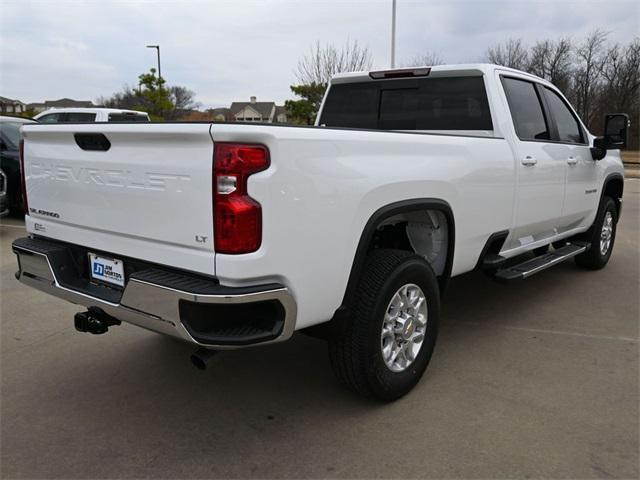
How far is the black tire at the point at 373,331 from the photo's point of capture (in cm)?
287

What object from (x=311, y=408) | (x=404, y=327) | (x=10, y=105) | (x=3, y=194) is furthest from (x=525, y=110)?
(x=10, y=105)

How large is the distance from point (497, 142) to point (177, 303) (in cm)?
258

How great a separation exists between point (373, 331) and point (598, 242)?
13.8 feet

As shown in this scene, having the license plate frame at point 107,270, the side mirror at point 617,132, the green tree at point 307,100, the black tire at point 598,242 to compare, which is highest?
the green tree at point 307,100

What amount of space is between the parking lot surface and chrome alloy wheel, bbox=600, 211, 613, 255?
174 centimetres

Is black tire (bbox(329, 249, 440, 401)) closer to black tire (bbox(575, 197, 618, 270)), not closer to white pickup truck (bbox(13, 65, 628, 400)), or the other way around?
white pickup truck (bbox(13, 65, 628, 400))

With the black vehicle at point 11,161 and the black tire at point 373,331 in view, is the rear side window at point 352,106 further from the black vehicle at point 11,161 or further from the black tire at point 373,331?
the black vehicle at point 11,161

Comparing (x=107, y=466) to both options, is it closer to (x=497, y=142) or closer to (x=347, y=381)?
(x=347, y=381)

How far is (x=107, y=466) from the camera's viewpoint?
8.65 ft

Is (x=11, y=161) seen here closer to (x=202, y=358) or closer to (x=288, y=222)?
(x=202, y=358)

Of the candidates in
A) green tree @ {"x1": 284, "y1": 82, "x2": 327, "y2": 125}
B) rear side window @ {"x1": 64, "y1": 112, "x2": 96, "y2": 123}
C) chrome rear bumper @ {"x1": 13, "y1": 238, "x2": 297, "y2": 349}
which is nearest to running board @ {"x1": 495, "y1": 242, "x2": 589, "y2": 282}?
chrome rear bumper @ {"x1": 13, "y1": 238, "x2": 297, "y2": 349}

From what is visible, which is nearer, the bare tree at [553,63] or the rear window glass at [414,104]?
the rear window glass at [414,104]

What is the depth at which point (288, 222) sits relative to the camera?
2.40 metres

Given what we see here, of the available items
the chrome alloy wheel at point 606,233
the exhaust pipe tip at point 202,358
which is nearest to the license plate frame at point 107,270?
the exhaust pipe tip at point 202,358
